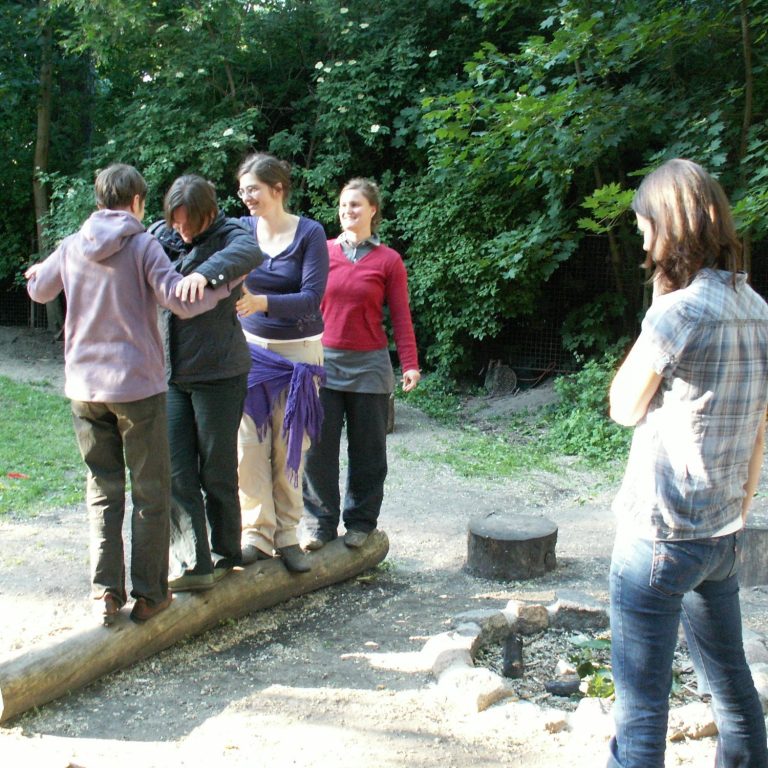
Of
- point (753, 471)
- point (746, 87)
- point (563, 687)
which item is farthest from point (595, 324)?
point (753, 471)

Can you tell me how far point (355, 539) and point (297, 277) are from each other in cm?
139

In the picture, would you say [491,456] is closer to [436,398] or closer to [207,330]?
[436,398]

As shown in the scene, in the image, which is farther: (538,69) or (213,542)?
(538,69)

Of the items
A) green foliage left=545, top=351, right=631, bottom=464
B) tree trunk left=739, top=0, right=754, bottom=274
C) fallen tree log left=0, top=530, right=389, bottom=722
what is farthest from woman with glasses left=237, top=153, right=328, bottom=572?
tree trunk left=739, top=0, right=754, bottom=274

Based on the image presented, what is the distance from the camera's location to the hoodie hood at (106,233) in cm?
322

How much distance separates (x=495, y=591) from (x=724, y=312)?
2.78 metres

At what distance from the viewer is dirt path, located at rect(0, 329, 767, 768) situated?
2.86 meters

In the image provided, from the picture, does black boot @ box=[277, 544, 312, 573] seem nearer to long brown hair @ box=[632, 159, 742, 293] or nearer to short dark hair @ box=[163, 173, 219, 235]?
short dark hair @ box=[163, 173, 219, 235]

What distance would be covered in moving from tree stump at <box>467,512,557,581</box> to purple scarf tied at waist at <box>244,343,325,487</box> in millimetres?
1234

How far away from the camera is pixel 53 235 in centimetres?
1255

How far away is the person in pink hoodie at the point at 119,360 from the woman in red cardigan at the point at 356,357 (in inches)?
44.6

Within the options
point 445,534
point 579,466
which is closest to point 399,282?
point 445,534

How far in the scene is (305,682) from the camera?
3432 millimetres

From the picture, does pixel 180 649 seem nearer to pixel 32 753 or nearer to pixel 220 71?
pixel 32 753
